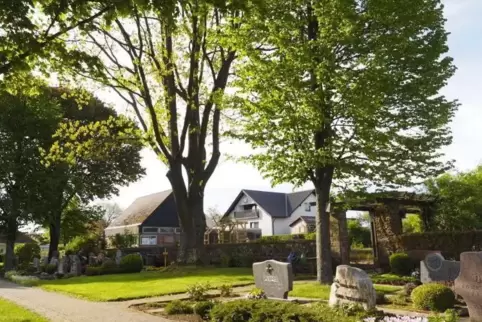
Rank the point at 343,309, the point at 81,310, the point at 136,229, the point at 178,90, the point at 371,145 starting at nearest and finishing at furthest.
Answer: the point at 343,309, the point at 81,310, the point at 371,145, the point at 178,90, the point at 136,229

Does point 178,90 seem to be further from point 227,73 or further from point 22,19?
point 22,19

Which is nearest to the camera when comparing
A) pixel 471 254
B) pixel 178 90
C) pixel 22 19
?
pixel 22 19

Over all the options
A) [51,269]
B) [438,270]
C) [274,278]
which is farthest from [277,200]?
[274,278]

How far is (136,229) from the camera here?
5078 centimetres

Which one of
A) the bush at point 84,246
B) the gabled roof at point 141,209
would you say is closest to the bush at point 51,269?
the bush at point 84,246

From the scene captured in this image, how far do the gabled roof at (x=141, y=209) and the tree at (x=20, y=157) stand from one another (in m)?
17.0

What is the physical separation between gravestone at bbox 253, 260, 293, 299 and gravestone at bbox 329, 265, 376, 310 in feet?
4.65

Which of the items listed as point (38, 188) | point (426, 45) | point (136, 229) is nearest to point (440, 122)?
point (426, 45)

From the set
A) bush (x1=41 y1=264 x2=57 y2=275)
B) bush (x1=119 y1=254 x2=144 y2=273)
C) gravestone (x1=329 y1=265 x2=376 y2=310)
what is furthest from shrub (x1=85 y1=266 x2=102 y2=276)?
gravestone (x1=329 y1=265 x2=376 y2=310)

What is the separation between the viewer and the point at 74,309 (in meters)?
12.1

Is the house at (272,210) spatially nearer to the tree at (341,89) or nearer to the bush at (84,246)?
the bush at (84,246)

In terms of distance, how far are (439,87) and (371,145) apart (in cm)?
326

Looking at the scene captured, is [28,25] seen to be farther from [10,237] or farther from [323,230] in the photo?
[10,237]

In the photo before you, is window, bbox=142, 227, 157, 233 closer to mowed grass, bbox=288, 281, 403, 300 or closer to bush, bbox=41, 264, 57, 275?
bush, bbox=41, 264, 57, 275
